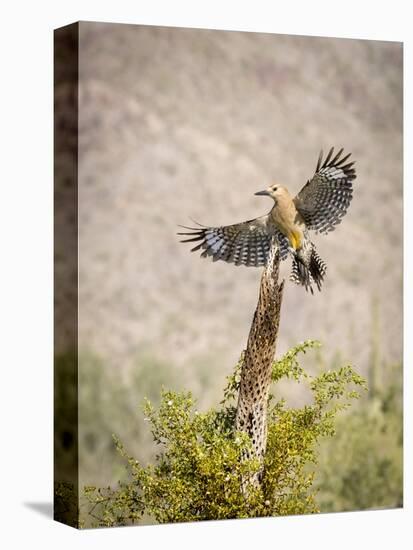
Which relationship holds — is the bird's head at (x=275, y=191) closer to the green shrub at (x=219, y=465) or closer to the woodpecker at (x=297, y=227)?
the woodpecker at (x=297, y=227)

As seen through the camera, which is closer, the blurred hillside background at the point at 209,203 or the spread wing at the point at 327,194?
the blurred hillside background at the point at 209,203

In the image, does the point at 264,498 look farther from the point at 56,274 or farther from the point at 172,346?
the point at 56,274

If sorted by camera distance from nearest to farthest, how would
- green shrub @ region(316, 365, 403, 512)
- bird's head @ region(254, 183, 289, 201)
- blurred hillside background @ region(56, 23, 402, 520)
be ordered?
blurred hillside background @ region(56, 23, 402, 520)
bird's head @ region(254, 183, 289, 201)
green shrub @ region(316, 365, 403, 512)

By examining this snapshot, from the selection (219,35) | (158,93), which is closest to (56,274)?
(158,93)

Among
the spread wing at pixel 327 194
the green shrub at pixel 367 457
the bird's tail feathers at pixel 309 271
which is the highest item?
the spread wing at pixel 327 194

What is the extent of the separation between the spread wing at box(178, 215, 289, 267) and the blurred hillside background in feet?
0.19

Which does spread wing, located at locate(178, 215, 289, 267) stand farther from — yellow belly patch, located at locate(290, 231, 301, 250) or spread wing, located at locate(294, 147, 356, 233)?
spread wing, located at locate(294, 147, 356, 233)

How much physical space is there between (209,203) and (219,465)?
1.57 m

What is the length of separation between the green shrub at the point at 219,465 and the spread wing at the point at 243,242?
2.04 ft

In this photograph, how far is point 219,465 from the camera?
812cm

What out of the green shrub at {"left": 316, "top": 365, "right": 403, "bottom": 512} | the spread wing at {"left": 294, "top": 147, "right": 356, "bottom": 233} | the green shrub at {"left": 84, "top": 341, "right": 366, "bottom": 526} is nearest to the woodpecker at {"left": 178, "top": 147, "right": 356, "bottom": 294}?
the spread wing at {"left": 294, "top": 147, "right": 356, "bottom": 233}

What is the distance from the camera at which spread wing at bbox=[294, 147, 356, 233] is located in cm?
839

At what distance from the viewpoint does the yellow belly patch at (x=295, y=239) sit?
841 cm

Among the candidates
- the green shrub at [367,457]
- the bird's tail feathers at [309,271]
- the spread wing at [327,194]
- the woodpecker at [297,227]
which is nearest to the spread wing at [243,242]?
the woodpecker at [297,227]
